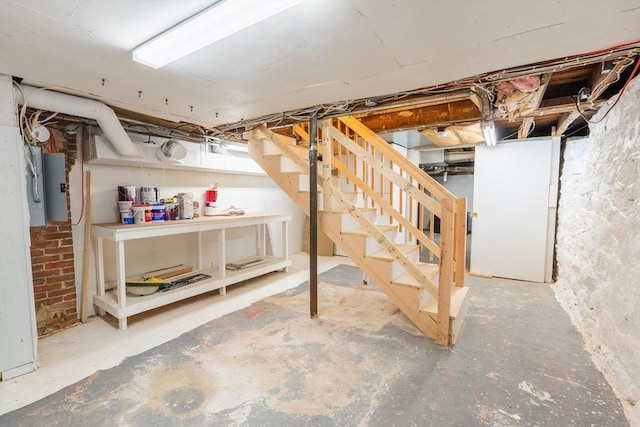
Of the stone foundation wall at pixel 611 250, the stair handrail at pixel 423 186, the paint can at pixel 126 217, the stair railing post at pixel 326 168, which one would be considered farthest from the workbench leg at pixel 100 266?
the stone foundation wall at pixel 611 250

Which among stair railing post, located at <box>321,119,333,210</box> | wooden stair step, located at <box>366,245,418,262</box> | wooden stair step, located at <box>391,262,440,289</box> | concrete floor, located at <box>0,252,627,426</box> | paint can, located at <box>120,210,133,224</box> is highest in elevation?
stair railing post, located at <box>321,119,333,210</box>

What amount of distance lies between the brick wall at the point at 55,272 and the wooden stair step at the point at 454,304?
336cm

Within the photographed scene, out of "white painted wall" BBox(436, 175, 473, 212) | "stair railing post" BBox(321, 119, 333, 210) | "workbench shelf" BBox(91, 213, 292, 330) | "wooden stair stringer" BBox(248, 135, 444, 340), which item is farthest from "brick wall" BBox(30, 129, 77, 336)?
"white painted wall" BBox(436, 175, 473, 212)

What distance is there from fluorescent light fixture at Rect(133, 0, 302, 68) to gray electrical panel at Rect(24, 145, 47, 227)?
1.22 metres

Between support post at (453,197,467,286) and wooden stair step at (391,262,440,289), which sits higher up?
support post at (453,197,467,286)

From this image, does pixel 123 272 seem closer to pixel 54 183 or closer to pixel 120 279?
pixel 120 279

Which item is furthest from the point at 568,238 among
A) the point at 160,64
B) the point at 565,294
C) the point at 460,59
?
the point at 160,64

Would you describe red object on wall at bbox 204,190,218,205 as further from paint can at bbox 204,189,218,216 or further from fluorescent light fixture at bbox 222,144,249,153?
fluorescent light fixture at bbox 222,144,249,153

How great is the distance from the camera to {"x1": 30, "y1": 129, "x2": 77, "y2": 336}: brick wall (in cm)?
261

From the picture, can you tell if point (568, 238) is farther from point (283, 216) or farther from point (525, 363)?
point (283, 216)

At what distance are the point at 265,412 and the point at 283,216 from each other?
3029 mm

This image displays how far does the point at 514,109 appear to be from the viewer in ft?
8.29

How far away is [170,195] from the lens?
3820mm

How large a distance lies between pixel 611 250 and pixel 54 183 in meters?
4.26
